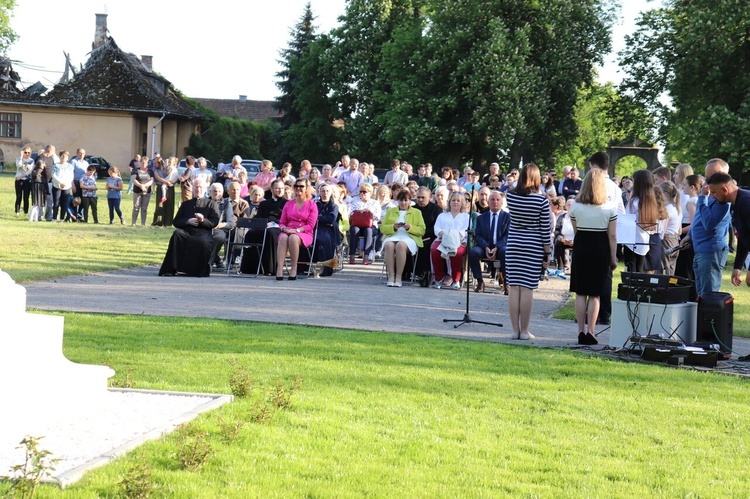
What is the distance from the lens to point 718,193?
11.5m

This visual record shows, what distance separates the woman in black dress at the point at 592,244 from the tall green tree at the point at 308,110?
53.8 meters

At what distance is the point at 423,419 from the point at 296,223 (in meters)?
11.7

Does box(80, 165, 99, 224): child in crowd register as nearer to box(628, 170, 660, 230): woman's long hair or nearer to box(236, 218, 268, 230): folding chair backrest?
box(236, 218, 268, 230): folding chair backrest

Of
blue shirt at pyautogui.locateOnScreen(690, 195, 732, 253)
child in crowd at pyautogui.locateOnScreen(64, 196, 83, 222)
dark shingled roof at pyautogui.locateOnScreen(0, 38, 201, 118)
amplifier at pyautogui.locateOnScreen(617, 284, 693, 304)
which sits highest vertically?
dark shingled roof at pyautogui.locateOnScreen(0, 38, 201, 118)

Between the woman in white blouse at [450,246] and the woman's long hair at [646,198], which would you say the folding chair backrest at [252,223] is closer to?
the woman in white blouse at [450,246]

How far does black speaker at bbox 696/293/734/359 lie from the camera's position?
38.8ft

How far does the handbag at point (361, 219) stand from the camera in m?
22.6

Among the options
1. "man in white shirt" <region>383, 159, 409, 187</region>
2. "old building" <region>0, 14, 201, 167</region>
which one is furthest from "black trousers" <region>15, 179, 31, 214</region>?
"old building" <region>0, 14, 201, 167</region>

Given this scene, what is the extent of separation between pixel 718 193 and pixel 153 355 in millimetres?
6177

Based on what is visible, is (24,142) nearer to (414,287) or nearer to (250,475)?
(414,287)

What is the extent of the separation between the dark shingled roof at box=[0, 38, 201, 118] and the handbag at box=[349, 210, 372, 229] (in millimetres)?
51318

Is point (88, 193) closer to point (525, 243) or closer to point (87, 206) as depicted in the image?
point (87, 206)

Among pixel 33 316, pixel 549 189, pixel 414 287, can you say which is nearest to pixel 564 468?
pixel 33 316

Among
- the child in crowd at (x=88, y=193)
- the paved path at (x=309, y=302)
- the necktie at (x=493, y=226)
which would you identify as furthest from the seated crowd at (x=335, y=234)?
the child in crowd at (x=88, y=193)
